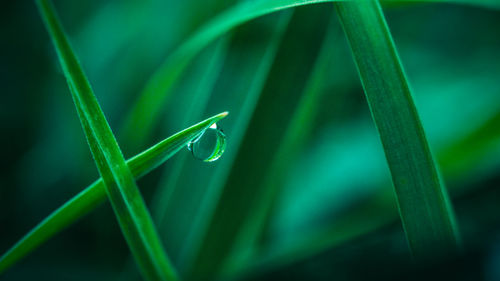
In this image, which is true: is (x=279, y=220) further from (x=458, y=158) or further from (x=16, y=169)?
(x=16, y=169)

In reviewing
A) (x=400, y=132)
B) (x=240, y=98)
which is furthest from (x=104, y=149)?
(x=240, y=98)

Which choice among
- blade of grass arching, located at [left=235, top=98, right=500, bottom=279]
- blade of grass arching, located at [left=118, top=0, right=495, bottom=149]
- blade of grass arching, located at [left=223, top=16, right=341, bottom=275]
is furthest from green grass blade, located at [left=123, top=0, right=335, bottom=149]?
blade of grass arching, located at [left=235, top=98, right=500, bottom=279]

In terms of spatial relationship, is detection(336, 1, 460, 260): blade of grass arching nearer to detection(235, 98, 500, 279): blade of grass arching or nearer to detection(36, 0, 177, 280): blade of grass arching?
detection(36, 0, 177, 280): blade of grass arching

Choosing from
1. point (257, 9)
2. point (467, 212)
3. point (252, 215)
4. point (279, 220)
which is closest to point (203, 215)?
point (252, 215)

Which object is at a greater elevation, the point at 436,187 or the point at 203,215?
the point at 203,215

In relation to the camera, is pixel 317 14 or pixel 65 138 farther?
pixel 65 138

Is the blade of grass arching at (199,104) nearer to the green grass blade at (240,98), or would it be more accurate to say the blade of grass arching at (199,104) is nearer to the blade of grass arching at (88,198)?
the green grass blade at (240,98)
